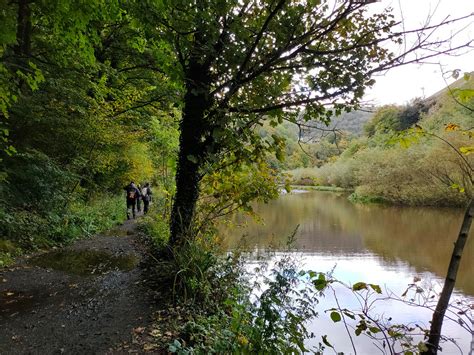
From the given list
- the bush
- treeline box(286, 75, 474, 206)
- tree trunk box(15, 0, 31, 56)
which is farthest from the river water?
tree trunk box(15, 0, 31, 56)

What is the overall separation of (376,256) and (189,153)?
10093 millimetres

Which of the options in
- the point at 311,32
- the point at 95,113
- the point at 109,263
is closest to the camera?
the point at 311,32

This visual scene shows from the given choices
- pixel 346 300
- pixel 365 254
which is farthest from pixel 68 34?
pixel 365 254

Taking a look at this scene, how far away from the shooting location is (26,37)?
7.80 metres

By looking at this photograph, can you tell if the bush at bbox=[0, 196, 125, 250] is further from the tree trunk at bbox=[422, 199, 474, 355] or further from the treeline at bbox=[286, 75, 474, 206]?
the treeline at bbox=[286, 75, 474, 206]

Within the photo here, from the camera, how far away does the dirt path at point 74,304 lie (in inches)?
145

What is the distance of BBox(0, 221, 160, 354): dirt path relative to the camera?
145 inches

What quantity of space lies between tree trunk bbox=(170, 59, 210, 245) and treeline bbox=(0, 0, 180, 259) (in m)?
0.63

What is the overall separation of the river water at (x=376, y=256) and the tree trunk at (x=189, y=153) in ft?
3.59

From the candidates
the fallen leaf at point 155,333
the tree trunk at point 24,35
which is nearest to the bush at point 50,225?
the tree trunk at point 24,35

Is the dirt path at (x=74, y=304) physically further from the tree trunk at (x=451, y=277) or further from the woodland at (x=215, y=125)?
the tree trunk at (x=451, y=277)

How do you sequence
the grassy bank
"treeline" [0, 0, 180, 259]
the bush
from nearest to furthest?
1. "treeline" [0, 0, 180, 259]
2. the grassy bank
3. the bush

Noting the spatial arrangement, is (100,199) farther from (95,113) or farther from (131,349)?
(131,349)

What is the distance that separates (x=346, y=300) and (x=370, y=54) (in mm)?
5876
